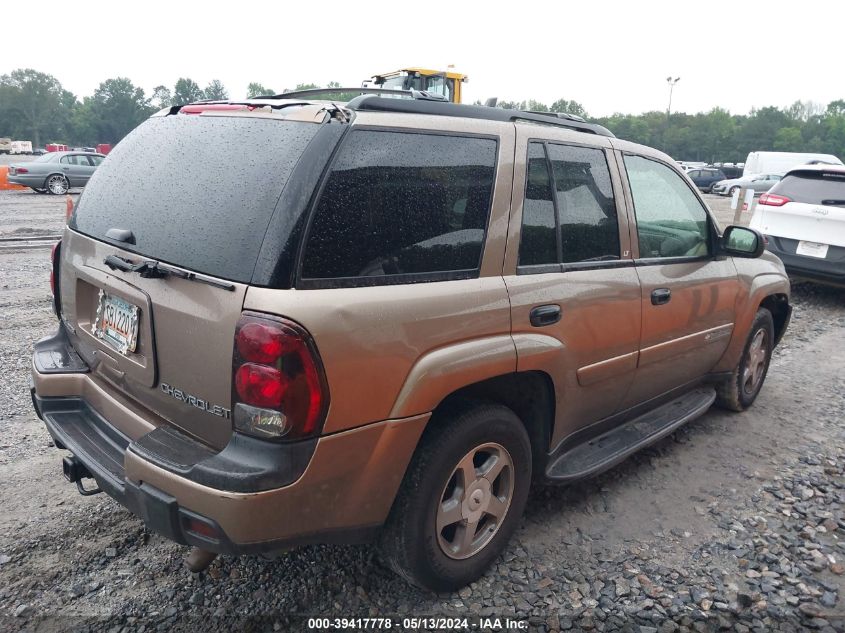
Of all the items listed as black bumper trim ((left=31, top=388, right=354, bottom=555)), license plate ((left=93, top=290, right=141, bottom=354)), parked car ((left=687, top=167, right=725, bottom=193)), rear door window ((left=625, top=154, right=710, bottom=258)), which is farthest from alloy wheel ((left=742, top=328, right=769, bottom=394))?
parked car ((left=687, top=167, right=725, bottom=193))

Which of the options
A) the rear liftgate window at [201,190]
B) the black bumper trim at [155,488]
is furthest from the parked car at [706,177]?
the black bumper trim at [155,488]

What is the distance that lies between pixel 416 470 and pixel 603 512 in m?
1.45

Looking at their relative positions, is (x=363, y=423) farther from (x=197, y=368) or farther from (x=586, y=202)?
(x=586, y=202)

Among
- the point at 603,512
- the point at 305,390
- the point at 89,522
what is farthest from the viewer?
the point at 603,512

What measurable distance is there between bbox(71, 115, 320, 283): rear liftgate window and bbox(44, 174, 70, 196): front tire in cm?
1969

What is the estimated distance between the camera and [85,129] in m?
106

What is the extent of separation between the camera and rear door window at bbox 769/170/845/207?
7.92m

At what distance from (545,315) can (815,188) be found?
724 centimetres

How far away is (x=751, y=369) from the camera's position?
15.5 ft

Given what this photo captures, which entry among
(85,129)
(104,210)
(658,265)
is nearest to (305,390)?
(104,210)

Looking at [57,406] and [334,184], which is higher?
[334,184]

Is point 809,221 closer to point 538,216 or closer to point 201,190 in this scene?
point 538,216

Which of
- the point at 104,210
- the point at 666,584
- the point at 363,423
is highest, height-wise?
the point at 104,210

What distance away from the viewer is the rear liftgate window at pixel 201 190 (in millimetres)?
2125
